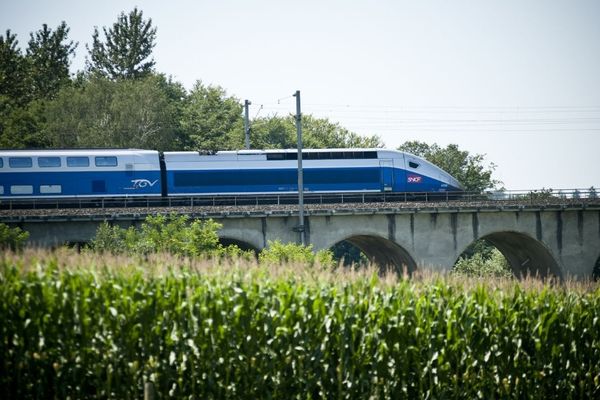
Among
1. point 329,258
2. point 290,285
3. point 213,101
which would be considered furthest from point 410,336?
point 213,101

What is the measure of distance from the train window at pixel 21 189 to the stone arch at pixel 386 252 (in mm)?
22128

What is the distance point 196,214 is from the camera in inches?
2131

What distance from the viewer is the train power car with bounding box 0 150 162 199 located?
5394 cm

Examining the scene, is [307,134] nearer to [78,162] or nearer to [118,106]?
[118,106]

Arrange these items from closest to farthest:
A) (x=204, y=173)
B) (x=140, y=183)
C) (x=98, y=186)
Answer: (x=98, y=186), (x=140, y=183), (x=204, y=173)

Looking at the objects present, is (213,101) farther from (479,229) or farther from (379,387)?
(379,387)

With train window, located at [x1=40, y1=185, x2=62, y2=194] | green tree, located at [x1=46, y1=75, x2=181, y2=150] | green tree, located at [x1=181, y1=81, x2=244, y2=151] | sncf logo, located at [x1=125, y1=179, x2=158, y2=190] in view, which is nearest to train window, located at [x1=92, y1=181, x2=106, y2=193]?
sncf logo, located at [x1=125, y1=179, x2=158, y2=190]

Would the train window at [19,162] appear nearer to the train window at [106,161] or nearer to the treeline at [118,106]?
the train window at [106,161]

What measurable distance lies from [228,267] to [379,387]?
630 centimetres

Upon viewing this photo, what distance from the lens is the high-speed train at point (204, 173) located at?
54500 millimetres

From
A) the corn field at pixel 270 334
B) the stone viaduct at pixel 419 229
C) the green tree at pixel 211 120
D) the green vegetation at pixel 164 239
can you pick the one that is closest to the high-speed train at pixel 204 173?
the stone viaduct at pixel 419 229

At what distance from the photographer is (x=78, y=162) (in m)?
55.2

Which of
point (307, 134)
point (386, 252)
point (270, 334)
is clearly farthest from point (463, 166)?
point (270, 334)

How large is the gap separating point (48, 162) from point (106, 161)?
386 centimetres
